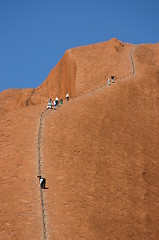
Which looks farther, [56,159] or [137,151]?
[137,151]

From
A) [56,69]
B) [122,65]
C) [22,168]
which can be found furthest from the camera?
[56,69]

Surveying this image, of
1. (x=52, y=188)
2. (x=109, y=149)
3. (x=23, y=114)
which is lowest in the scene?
(x=52, y=188)

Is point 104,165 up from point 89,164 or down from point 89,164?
down

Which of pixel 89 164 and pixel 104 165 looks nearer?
pixel 89 164

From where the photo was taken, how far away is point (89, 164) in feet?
136

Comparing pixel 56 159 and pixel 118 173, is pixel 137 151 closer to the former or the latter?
pixel 118 173

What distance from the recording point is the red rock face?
33562 millimetres

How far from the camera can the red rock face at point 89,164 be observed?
1321 inches

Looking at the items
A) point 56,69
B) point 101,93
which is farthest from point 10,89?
point 101,93

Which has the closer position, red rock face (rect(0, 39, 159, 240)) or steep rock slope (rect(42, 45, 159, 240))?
red rock face (rect(0, 39, 159, 240))

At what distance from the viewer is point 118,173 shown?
4162 cm

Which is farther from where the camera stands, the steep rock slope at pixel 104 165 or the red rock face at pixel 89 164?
the steep rock slope at pixel 104 165

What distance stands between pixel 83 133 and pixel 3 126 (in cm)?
804

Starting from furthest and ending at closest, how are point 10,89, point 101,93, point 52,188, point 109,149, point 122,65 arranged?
point 10,89 → point 122,65 → point 101,93 → point 109,149 → point 52,188
